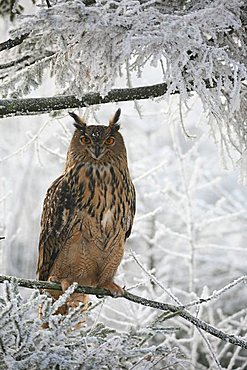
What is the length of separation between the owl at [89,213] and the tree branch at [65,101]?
1.35 feet

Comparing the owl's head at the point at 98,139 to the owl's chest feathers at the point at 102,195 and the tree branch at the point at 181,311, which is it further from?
the tree branch at the point at 181,311

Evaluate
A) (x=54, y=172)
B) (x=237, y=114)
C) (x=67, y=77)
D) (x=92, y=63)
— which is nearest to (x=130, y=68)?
(x=92, y=63)

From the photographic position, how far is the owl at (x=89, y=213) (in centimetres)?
257

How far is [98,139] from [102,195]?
0.20 meters

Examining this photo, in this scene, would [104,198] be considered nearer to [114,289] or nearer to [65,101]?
[114,289]

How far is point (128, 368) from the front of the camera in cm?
179

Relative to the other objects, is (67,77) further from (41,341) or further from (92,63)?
(41,341)

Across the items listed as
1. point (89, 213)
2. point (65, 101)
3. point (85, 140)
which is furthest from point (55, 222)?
point (65, 101)

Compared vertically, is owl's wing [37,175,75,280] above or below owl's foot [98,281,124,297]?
above

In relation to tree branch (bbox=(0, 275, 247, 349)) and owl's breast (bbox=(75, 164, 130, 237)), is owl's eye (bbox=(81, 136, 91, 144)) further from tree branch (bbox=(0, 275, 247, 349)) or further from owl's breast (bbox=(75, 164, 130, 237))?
tree branch (bbox=(0, 275, 247, 349))

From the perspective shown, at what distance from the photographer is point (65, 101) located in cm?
210

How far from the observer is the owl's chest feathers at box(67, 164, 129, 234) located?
2566 mm

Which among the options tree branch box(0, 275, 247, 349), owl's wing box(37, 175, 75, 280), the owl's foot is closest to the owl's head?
owl's wing box(37, 175, 75, 280)

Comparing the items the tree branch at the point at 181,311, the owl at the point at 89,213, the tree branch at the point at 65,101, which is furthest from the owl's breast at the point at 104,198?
the tree branch at the point at 65,101
